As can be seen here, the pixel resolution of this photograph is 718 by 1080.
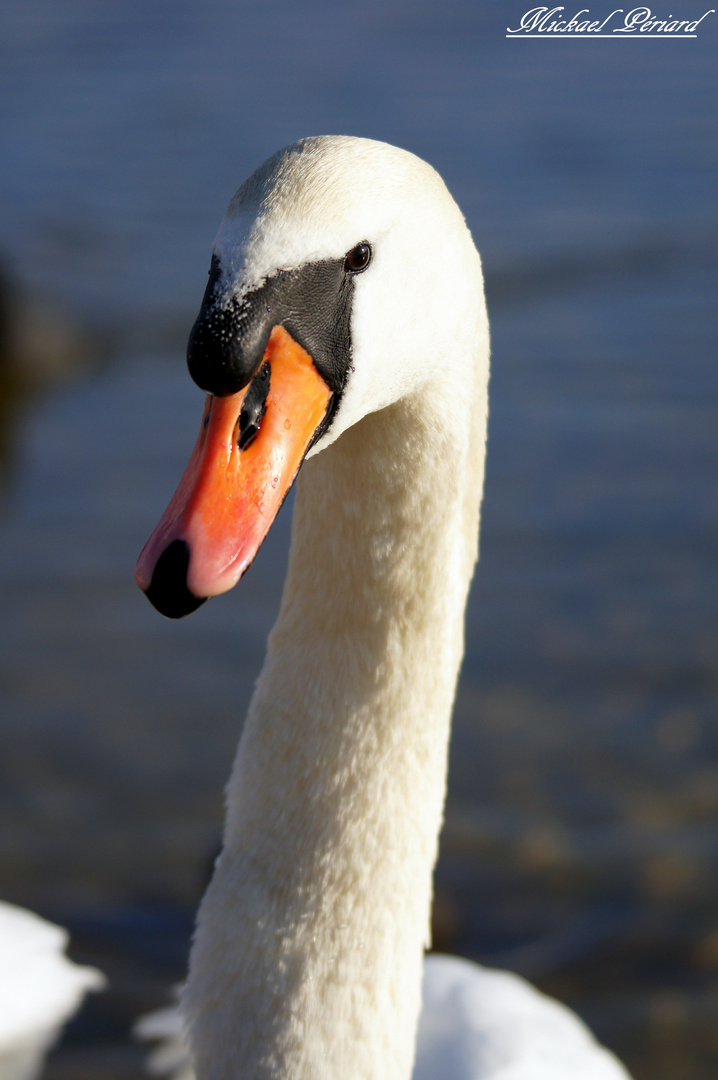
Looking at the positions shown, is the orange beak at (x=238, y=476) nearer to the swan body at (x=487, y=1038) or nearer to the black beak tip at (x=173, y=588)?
the black beak tip at (x=173, y=588)

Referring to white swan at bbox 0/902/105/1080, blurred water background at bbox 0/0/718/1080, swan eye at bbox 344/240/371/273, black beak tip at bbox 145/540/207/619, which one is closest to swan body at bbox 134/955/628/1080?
white swan at bbox 0/902/105/1080

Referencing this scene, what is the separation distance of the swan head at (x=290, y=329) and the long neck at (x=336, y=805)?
0.32 m

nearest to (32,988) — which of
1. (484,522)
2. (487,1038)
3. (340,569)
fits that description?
(487,1038)

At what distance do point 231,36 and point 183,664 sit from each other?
897 centimetres

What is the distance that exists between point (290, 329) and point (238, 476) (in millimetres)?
202

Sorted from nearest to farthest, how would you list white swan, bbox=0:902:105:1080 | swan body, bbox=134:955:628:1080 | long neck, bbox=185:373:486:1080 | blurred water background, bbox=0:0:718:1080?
long neck, bbox=185:373:486:1080, swan body, bbox=134:955:628:1080, white swan, bbox=0:902:105:1080, blurred water background, bbox=0:0:718:1080

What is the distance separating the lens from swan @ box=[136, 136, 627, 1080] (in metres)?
1.61

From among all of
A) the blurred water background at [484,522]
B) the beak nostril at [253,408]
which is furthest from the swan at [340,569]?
the blurred water background at [484,522]

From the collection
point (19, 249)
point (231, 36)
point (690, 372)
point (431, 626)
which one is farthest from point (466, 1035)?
point (231, 36)

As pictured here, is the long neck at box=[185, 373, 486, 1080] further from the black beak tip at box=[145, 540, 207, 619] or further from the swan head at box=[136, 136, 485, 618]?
the black beak tip at box=[145, 540, 207, 619]

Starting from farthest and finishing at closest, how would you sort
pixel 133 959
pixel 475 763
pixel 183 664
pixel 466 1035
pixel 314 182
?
pixel 183 664 → pixel 475 763 → pixel 133 959 → pixel 466 1035 → pixel 314 182

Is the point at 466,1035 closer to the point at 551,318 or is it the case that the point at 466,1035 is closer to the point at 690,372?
the point at 690,372

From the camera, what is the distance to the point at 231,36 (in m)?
12.1

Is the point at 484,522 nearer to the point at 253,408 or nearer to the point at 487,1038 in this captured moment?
the point at 487,1038
